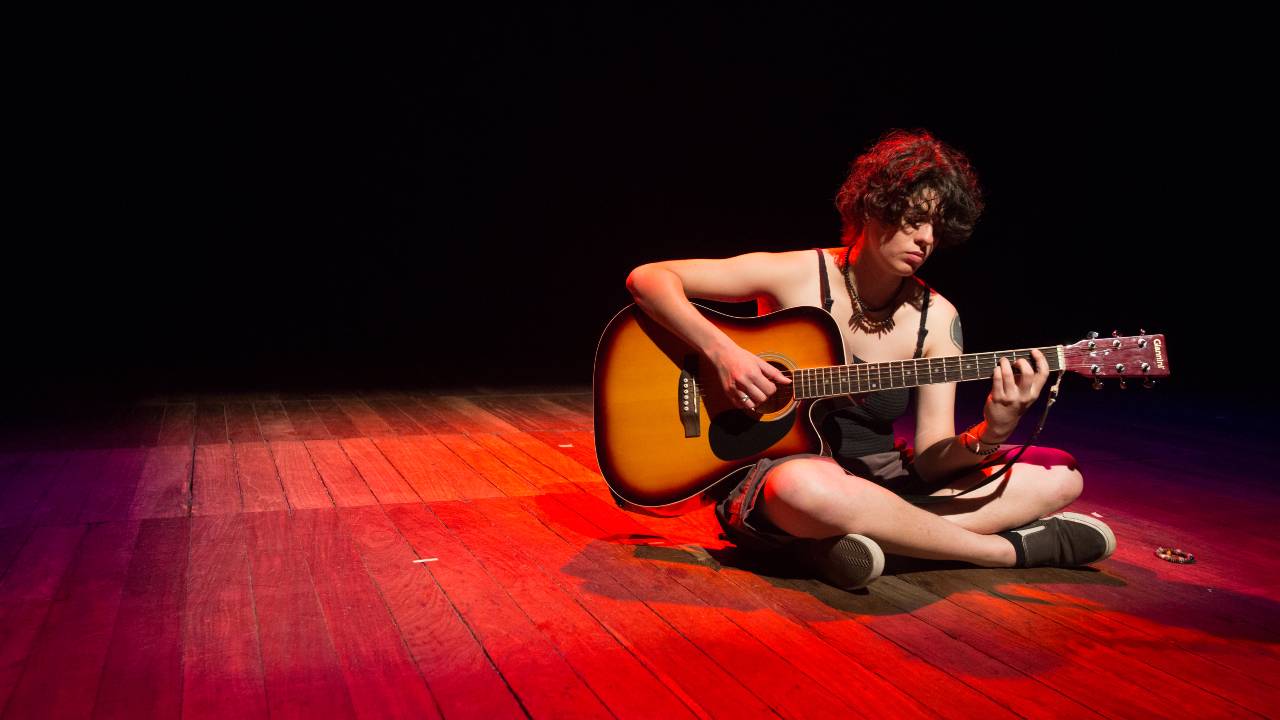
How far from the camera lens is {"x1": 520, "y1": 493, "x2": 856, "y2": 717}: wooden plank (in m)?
1.50

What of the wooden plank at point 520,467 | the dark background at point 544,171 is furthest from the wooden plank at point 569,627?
the dark background at point 544,171

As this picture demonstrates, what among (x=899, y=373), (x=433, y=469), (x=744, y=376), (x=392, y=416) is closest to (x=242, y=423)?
(x=392, y=416)

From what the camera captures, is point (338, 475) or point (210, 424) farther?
point (210, 424)

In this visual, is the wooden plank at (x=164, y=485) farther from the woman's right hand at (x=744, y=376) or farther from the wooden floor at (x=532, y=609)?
the woman's right hand at (x=744, y=376)

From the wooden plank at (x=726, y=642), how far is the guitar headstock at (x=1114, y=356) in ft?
2.91

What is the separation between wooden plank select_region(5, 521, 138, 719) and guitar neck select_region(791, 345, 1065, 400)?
1.50 meters

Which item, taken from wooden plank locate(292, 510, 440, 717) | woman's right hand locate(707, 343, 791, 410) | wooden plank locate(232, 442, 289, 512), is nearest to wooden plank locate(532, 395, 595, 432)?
wooden plank locate(232, 442, 289, 512)

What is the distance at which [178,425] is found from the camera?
12.4ft

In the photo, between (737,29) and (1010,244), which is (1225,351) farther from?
(737,29)

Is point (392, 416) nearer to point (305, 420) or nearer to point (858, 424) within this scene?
point (305, 420)

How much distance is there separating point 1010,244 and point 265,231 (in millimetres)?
5602

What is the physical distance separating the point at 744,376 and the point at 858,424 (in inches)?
16.7

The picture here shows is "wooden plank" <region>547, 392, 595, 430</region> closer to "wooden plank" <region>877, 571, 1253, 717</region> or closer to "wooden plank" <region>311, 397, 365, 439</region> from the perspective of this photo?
"wooden plank" <region>311, 397, 365, 439</region>

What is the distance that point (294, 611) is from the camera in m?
1.84
